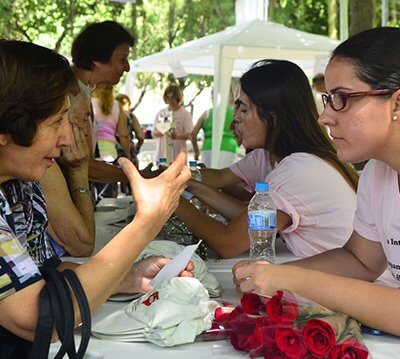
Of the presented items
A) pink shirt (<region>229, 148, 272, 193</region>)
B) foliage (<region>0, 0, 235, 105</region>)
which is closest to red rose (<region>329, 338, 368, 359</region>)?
pink shirt (<region>229, 148, 272, 193</region>)

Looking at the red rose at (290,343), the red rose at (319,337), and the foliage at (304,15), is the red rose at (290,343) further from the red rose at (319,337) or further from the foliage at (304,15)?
the foliage at (304,15)

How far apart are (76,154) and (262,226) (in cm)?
79

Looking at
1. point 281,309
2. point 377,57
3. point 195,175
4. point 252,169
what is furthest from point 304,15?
point 281,309

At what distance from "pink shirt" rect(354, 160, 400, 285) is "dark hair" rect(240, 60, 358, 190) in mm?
600

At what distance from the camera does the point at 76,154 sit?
242 cm

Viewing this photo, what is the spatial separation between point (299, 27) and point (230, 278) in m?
15.3

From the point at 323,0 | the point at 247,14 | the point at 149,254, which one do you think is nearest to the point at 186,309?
the point at 149,254

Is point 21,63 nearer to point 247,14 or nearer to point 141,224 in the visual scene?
point 141,224

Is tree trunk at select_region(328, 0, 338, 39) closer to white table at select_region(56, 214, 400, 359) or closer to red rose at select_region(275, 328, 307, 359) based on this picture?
white table at select_region(56, 214, 400, 359)


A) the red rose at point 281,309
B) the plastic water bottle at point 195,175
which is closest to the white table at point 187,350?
the red rose at point 281,309

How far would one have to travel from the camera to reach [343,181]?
95.5 inches

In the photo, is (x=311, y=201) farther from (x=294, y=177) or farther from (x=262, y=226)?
(x=262, y=226)

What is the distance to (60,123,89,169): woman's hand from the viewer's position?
7.86ft

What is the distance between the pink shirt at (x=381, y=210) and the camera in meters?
1.72
